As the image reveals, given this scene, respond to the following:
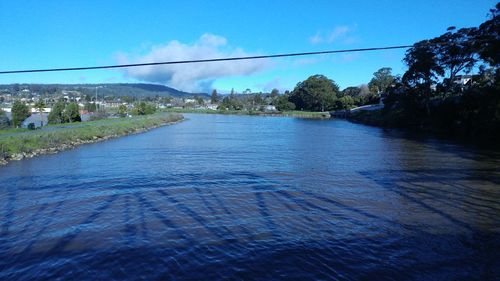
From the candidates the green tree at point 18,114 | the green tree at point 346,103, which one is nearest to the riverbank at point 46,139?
the green tree at point 18,114

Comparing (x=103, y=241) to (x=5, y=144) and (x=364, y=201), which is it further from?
(x=5, y=144)

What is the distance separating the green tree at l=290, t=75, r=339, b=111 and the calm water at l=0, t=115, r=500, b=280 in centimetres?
9124

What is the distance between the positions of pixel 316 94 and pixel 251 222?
103 meters

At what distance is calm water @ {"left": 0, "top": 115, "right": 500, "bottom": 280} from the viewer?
6719mm

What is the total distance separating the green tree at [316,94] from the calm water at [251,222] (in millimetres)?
91245

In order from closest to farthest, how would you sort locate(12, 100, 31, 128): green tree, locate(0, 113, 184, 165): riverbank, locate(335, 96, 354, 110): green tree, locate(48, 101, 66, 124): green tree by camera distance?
locate(0, 113, 184, 165): riverbank, locate(12, 100, 31, 128): green tree, locate(48, 101, 66, 124): green tree, locate(335, 96, 354, 110): green tree

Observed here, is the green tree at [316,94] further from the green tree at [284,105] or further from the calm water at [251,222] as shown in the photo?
the calm water at [251,222]

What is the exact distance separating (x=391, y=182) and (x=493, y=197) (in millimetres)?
3362

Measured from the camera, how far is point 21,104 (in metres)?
45.2

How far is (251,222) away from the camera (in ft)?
30.1

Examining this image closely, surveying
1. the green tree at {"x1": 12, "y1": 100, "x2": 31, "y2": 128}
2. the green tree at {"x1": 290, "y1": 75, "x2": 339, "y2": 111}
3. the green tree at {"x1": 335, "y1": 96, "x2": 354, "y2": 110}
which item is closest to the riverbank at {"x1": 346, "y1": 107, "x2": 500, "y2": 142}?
the green tree at {"x1": 335, "y1": 96, "x2": 354, "y2": 110}

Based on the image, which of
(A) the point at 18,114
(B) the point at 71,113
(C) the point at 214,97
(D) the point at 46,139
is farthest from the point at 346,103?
(C) the point at 214,97

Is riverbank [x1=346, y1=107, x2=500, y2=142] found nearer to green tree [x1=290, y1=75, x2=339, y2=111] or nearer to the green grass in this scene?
the green grass

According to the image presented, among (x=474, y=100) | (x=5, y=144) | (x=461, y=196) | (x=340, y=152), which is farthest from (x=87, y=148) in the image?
(x=474, y=100)
